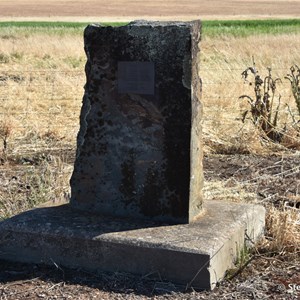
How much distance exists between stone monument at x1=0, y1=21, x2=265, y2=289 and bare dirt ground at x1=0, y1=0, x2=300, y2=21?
54709 millimetres

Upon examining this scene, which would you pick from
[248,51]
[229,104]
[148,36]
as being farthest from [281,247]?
[248,51]

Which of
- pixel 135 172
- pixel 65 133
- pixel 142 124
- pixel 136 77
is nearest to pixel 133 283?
pixel 135 172

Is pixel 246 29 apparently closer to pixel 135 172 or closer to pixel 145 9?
pixel 135 172

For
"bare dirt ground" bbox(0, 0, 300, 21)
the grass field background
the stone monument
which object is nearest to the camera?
the stone monument

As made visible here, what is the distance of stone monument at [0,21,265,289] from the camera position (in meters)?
4.57

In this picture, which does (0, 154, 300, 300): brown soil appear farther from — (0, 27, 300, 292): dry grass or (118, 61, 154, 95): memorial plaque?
(118, 61, 154, 95): memorial plaque

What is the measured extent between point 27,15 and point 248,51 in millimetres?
47037

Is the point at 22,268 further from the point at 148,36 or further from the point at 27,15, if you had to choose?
the point at 27,15

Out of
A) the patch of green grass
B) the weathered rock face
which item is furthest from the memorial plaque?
the patch of green grass

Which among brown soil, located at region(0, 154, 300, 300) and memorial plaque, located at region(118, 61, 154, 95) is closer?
brown soil, located at region(0, 154, 300, 300)

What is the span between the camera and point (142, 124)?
4816 mm

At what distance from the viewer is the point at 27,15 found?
64500 mm

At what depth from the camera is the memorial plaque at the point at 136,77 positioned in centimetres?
473

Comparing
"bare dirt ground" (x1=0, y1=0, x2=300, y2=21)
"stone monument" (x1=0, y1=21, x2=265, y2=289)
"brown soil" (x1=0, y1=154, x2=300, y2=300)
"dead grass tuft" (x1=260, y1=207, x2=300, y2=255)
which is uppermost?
"bare dirt ground" (x1=0, y1=0, x2=300, y2=21)
